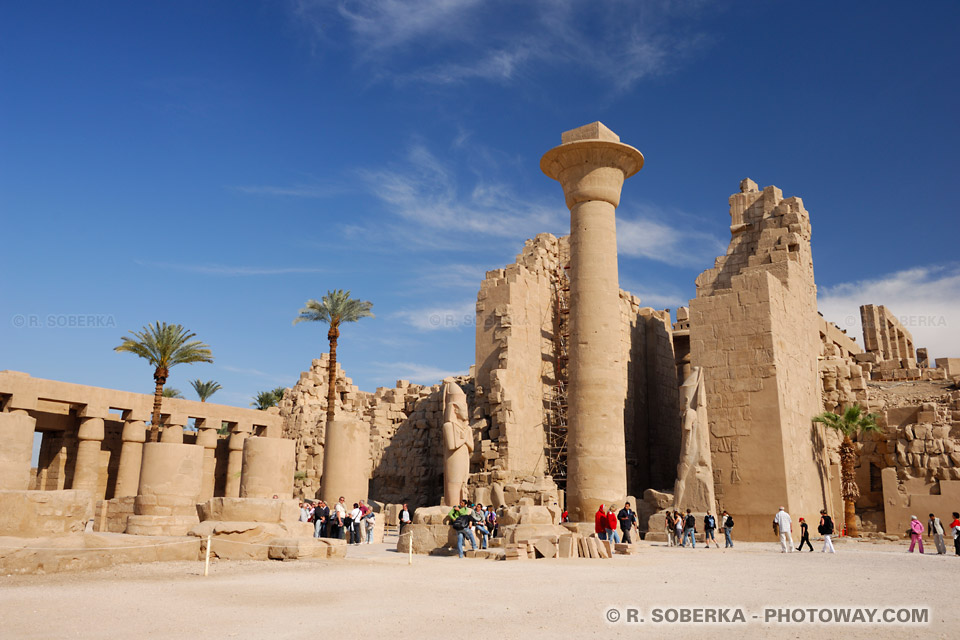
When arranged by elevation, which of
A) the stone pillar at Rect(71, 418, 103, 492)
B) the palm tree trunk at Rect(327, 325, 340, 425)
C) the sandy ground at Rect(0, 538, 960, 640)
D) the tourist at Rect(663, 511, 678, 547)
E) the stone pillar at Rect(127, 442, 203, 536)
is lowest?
the sandy ground at Rect(0, 538, 960, 640)

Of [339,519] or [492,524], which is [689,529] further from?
[339,519]

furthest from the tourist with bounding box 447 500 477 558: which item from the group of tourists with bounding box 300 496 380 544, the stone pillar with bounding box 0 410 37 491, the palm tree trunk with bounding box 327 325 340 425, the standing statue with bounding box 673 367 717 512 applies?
the palm tree trunk with bounding box 327 325 340 425

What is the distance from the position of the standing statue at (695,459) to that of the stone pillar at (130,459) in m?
16.2

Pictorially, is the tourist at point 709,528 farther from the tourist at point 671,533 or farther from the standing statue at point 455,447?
the standing statue at point 455,447

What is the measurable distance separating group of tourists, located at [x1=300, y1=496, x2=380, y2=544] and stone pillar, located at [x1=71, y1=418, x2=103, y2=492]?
918 centimetres

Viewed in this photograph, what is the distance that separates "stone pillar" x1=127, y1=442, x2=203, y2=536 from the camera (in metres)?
16.2

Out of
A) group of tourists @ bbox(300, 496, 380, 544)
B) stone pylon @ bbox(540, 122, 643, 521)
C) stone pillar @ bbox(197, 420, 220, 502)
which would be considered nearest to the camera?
group of tourists @ bbox(300, 496, 380, 544)

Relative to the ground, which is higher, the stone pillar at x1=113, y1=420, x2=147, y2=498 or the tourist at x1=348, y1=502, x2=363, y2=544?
the stone pillar at x1=113, y1=420, x2=147, y2=498

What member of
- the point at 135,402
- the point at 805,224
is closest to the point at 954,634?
the point at 805,224

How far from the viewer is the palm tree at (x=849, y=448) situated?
20797 millimetres

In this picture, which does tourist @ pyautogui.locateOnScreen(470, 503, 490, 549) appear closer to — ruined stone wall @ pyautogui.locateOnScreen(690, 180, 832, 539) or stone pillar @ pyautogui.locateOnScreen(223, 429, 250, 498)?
ruined stone wall @ pyautogui.locateOnScreen(690, 180, 832, 539)

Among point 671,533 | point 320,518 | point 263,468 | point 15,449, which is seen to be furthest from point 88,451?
point 671,533

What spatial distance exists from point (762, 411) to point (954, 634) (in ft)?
47.5

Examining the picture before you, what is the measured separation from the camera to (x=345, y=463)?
1992 centimetres
